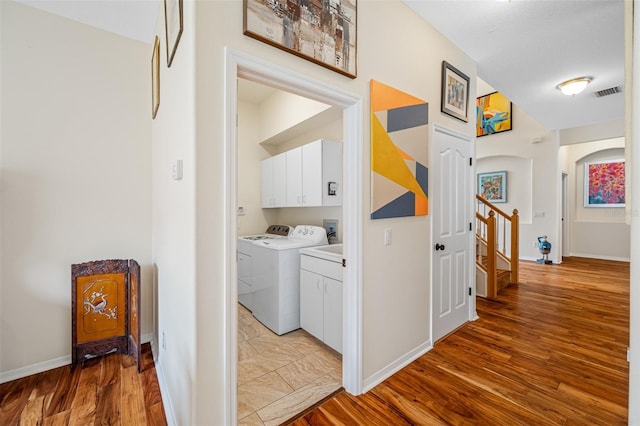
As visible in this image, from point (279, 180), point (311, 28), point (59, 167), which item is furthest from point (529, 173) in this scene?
point (59, 167)

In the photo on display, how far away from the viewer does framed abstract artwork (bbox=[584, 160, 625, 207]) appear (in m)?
6.09

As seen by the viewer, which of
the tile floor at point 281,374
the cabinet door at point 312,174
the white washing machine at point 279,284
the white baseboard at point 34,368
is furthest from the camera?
the cabinet door at point 312,174

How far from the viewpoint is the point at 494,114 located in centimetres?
654

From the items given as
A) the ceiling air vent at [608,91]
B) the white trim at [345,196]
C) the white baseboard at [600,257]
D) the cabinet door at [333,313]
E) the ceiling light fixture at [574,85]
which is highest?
the ceiling air vent at [608,91]

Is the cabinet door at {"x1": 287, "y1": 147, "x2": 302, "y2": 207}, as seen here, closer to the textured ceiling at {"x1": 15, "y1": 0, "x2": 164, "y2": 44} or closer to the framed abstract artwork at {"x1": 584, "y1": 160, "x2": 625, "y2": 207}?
the textured ceiling at {"x1": 15, "y1": 0, "x2": 164, "y2": 44}

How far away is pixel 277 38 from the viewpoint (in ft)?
4.69

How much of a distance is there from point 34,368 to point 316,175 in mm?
Answer: 2860

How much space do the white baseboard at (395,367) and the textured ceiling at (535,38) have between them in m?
2.74

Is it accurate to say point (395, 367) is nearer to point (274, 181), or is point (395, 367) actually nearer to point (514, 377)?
point (514, 377)

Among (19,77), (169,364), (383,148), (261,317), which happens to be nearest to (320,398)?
(169,364)

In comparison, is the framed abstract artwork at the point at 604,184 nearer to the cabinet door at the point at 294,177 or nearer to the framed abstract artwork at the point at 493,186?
the framed abstract artwork at the point at 493,186

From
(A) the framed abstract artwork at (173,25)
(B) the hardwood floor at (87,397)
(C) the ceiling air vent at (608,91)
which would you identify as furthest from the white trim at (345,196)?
(C) the ceiling air vent at (608,91)

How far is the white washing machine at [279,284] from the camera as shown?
9.03ft

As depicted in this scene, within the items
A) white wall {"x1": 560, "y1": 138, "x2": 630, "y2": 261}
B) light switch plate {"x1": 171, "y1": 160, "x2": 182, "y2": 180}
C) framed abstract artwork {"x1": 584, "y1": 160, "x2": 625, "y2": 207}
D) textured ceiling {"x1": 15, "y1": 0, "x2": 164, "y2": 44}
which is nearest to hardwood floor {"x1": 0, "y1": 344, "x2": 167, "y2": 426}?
light switch plate {"x1": 171, "y1": 160, "x2": 182, "y2": 180}
